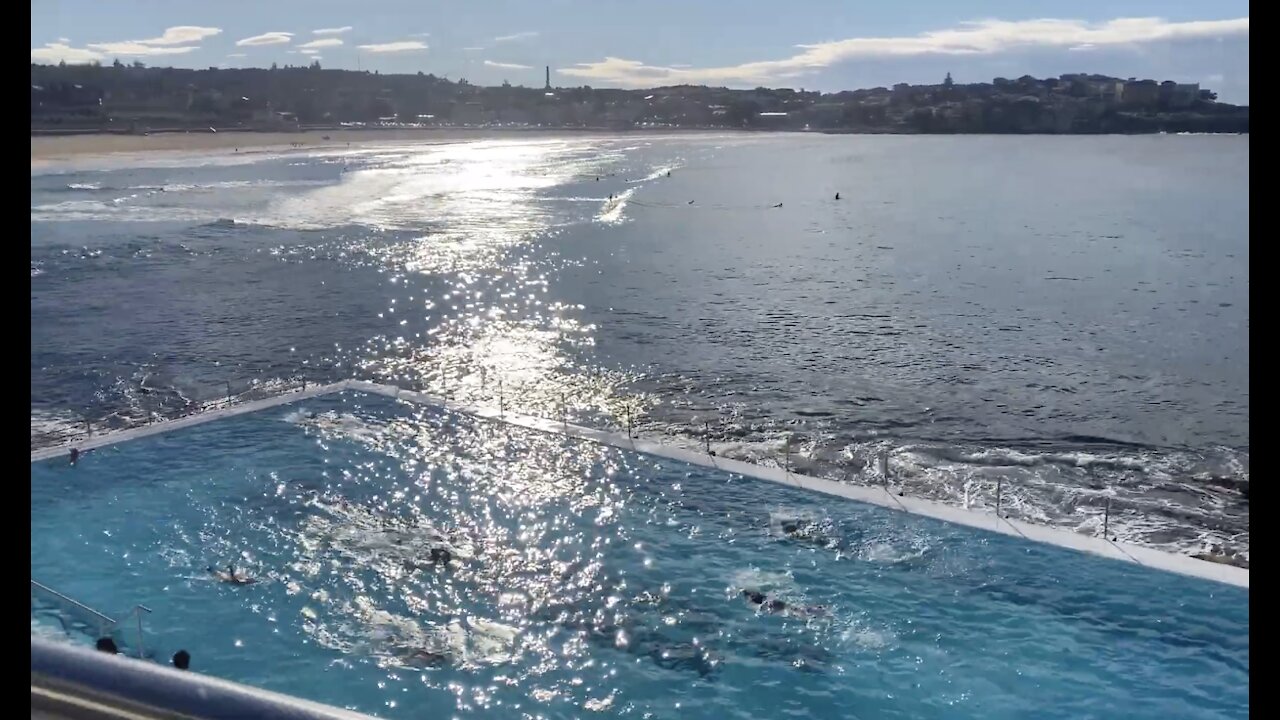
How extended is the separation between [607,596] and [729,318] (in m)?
8.99

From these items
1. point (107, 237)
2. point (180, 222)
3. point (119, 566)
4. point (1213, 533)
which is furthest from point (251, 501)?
point (180, 222)

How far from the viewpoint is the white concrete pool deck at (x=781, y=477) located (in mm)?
6090

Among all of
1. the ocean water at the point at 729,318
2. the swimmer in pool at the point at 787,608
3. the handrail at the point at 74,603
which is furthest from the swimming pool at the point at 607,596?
the ocean water at the point at 729,318

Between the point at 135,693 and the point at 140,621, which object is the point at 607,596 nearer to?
the point at 140,621

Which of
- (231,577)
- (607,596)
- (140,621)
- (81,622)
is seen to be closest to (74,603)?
(81,622)

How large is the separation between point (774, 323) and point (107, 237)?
45.8 ft

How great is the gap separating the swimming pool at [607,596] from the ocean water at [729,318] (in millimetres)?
1000

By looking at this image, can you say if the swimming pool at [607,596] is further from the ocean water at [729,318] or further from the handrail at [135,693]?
the handrail at [135,693]

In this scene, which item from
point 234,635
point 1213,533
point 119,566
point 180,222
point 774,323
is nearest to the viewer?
point 234,635

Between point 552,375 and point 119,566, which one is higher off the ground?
point 552,375

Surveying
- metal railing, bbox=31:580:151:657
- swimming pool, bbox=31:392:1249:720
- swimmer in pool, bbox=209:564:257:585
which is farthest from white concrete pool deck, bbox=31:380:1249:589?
metal railing, bbox=31:580:151:657

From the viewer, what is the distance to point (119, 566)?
5.95m

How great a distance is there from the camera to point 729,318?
561 inches
